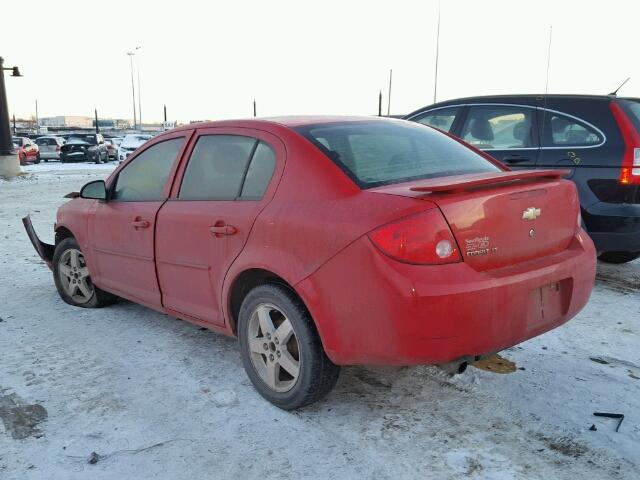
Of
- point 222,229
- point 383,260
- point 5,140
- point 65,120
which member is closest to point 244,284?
point 222,229

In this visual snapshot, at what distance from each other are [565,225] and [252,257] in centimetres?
165

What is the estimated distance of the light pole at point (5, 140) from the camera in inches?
692

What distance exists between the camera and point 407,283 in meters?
2.38

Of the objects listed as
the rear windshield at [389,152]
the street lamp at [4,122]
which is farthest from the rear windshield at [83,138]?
the rear windshield at [389,152]

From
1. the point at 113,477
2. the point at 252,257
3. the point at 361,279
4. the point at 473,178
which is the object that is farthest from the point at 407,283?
the point at 113,477

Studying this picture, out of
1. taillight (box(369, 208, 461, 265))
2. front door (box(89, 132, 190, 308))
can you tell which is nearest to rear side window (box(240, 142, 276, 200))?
front door (box(89, 132, 190, 308))

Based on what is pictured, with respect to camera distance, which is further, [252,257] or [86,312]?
[86,312]

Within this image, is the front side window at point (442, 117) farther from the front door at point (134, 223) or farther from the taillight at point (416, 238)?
the taillight at point (416, 238)

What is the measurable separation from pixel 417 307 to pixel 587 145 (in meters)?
3.71

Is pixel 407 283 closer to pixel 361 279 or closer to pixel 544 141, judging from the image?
pixel 361 279

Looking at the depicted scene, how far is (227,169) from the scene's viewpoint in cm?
341

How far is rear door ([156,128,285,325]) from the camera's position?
123 inches

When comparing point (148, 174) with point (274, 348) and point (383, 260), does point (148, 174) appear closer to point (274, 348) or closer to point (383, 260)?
point (274, 348)

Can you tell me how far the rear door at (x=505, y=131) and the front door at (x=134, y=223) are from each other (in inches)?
138
